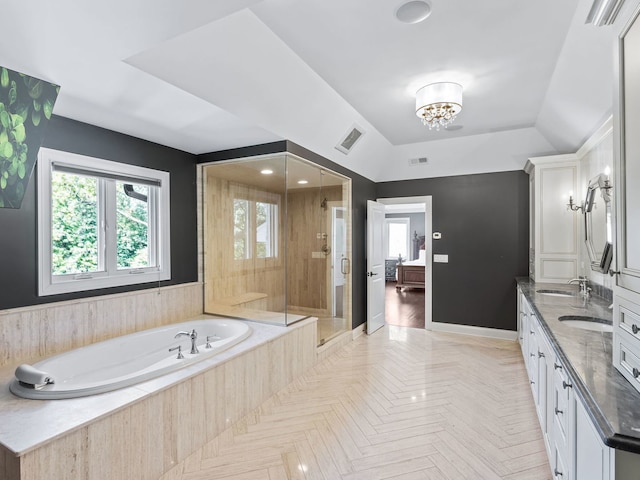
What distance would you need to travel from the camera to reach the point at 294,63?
2.54m

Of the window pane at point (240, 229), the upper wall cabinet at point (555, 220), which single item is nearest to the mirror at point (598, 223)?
the upper wall cabinet at point (555, 220)

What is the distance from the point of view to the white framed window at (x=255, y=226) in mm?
4527

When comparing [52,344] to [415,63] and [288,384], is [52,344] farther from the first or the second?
[415,63]

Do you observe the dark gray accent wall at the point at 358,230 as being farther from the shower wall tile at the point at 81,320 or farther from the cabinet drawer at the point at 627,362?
the cabinet drawer at the point at 627,362

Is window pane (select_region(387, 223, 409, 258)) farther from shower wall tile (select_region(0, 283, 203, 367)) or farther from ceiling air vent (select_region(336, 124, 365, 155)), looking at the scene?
shower wall tile (select_region(0, 283, 203, 367))

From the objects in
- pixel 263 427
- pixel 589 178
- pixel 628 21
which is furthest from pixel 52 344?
pixel 589 178

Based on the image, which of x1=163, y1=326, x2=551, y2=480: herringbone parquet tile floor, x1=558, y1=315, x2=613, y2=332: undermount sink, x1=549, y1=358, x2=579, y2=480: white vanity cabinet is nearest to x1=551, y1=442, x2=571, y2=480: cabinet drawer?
x1=549, y1=358, x2=579, y2=480: white vanity cabinet

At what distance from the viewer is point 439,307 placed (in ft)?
16.6

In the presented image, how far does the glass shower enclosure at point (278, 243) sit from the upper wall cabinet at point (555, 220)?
2317 mm

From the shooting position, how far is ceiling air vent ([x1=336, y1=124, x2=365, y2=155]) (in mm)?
3885

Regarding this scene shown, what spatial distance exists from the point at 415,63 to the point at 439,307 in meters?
3.60

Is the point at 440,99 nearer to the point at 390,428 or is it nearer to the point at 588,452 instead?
the point at 588,452

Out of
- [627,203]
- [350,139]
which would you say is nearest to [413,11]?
[627,203]

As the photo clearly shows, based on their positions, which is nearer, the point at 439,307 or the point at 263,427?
the point at 263,427
